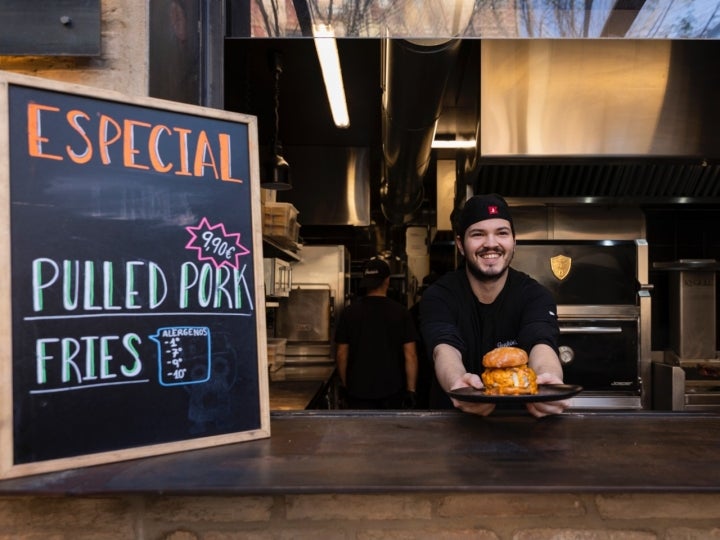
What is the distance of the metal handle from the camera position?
13.3ft

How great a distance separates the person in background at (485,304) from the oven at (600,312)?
6.92ft

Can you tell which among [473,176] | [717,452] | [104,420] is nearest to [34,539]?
[104,420]

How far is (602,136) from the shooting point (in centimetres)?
340

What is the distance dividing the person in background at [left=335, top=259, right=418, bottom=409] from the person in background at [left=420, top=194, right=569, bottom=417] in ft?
7.12

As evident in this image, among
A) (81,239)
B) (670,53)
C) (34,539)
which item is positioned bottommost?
(34,539)

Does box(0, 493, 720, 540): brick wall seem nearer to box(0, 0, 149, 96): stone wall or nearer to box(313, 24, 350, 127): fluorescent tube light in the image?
box(0, 0, 149, 96): stone wall

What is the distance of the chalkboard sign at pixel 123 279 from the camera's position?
123cm

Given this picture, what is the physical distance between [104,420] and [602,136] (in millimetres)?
3100

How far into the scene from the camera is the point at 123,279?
1349mm

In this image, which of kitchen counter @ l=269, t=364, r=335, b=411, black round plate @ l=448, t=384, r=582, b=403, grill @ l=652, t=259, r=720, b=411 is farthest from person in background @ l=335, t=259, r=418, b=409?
black round plate @ l=448, t=384, r=582, b=403

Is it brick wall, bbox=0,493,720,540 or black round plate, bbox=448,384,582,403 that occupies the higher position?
black round plate, bbox=448,384,582,403

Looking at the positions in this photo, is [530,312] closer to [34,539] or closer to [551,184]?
[34,539]

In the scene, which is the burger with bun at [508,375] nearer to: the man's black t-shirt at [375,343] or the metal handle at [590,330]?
the metal handle at [590,330]

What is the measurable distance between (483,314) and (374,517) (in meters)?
1.03
